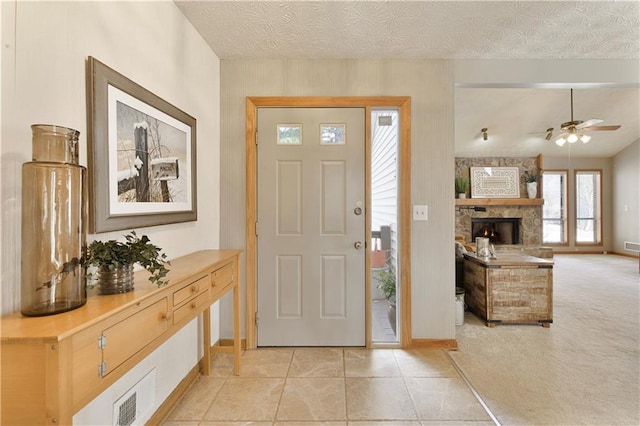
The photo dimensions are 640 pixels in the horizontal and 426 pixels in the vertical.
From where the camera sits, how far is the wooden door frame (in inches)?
108

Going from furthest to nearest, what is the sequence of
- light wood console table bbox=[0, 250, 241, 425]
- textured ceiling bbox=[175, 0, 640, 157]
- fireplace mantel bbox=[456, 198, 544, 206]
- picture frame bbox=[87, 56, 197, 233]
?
fireplace mantel bbox=[456, 198, 544, 206]
textured ceiling bbox=[175, 0, 640, 157]
picture frame bbox=[87, 56, 197, 233]
light wood console table bbox=[0, 250, 241, 425]

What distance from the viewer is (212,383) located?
7.38 ft

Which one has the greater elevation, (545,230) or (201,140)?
(201,140)

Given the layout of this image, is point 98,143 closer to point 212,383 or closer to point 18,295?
point 18,295

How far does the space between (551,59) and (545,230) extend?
7393 millimetres

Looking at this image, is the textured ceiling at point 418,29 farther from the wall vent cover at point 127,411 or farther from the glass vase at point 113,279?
the wall vent cover at point 127,411

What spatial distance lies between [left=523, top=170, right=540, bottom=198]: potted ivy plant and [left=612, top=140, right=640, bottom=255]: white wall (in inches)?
99.5

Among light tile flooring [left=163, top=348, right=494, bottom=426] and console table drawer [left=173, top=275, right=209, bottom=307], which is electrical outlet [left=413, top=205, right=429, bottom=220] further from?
console table drawer [left=173, top=275, right=209, bottom=307]

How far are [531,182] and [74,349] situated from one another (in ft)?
29.8

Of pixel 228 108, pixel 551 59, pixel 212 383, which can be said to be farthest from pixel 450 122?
pixel 212 383

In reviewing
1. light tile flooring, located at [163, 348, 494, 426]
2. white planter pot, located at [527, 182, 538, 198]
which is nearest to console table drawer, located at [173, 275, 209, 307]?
light tile flooring, located at [163, 348, 494, 426]

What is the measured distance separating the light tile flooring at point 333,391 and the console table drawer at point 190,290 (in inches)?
32.5

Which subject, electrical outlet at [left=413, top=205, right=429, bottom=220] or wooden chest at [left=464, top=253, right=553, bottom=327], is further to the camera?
wooden chest at [left=464, top=253, right=553, bottom=327]

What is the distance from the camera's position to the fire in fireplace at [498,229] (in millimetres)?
7902
